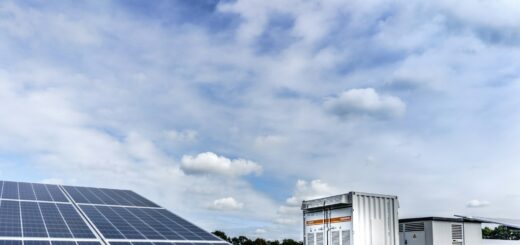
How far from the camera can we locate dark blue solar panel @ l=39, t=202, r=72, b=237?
62.7 feet

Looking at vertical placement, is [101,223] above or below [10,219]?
below

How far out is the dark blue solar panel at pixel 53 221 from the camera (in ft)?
62.7

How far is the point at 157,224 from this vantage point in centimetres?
2359

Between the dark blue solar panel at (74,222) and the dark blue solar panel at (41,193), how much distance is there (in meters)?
2.05

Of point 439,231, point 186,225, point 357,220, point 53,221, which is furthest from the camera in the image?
point 439,231

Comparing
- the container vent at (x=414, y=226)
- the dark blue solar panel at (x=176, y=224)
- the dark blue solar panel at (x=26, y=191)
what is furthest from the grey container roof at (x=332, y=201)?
the dark blue solar panel at (x=26, y=191)

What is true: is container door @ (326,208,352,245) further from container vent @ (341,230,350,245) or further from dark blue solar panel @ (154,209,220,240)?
dark blue solar panel @ (154,209,220,240)

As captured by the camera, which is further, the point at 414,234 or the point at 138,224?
the point at 414,234

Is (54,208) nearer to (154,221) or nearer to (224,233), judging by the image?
(154,221)

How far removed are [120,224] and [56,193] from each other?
33.6ft

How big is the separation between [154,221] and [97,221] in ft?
10.4

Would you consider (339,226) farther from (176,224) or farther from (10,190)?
(10,190)

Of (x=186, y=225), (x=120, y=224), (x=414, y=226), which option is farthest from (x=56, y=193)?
(x=414, y=226)

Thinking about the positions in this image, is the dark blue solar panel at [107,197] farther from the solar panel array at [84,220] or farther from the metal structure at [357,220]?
the metal structure at [357,220]
